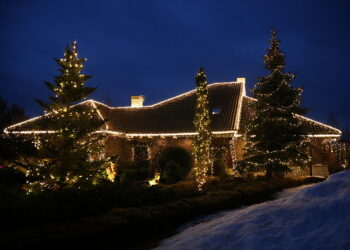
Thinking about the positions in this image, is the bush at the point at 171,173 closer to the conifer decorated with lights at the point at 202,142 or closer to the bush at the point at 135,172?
the bush at the point at 135,172

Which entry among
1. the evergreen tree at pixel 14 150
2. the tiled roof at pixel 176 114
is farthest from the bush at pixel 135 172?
the evergreen tree at pixel 14 150

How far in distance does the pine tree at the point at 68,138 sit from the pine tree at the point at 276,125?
33.9 ft

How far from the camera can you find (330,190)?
7.94m

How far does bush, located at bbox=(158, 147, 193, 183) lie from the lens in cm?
1911

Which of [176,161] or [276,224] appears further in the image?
[176,161]

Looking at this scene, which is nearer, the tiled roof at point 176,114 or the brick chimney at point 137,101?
the tiled roof at point 176,114

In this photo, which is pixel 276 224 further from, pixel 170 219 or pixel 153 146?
pixel 153 146

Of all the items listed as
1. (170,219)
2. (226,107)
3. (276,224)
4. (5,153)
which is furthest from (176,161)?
(276,224)

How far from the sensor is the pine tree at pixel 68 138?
460 inches

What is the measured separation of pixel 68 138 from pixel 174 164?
334 inches

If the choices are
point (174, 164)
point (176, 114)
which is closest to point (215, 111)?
point (176, 114)

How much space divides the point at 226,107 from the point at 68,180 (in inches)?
669

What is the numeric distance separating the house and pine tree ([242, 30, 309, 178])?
202cm

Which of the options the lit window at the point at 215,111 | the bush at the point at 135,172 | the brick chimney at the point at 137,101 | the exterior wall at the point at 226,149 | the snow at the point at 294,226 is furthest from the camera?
the brick chimney at the point at 137,101
